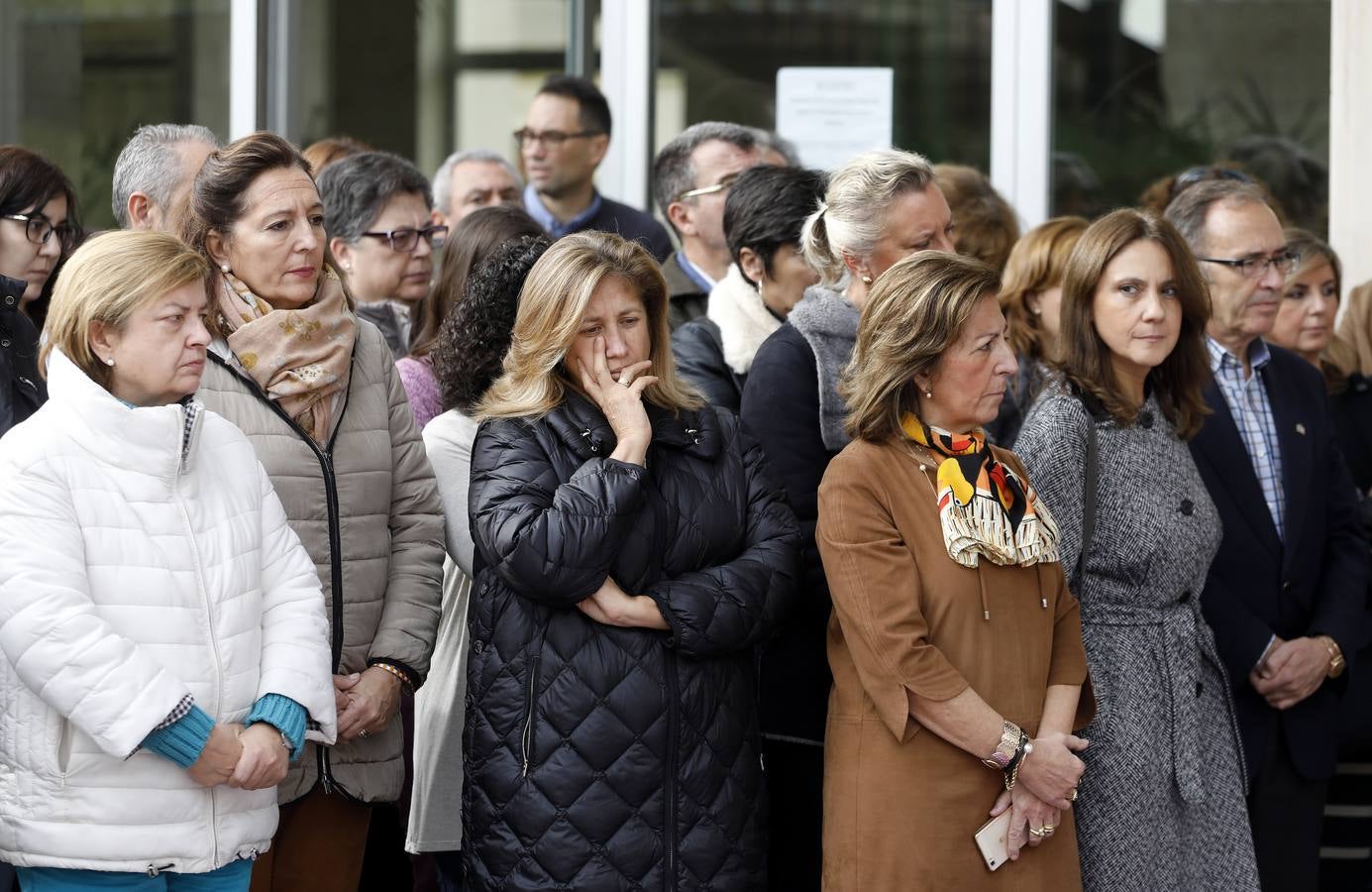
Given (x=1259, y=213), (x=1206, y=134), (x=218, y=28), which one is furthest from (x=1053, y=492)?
(x=218, y=28)

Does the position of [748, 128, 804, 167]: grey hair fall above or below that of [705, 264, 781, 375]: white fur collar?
above

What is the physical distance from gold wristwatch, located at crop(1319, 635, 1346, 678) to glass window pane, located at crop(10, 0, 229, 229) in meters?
5.23

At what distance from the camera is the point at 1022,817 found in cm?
338

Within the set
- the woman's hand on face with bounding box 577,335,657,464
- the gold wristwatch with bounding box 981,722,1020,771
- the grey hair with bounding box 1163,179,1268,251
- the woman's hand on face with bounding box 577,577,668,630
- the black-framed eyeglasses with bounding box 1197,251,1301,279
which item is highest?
the grey hair with bounding box 1163,179,1268,251

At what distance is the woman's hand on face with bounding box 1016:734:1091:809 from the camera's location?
337 centimetres

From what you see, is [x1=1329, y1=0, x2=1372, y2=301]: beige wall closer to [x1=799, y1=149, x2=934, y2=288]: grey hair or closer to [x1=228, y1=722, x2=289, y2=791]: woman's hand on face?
[x1=799, y1=149, x2=934, y2=288]: grey hair

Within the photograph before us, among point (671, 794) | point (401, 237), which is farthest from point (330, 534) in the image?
point (401, 237)

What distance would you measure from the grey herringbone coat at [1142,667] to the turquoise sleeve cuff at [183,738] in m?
1.88

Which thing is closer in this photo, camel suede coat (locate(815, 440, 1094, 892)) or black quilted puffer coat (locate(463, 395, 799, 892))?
black quilted puffer coat (locate(463, 395, 799, 892))

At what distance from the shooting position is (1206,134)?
705 centimetres

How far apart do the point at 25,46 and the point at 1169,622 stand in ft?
19.0

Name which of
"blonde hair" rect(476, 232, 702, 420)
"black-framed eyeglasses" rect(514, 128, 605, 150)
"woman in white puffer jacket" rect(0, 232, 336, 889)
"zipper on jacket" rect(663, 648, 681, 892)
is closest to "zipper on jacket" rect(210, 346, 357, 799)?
"woman in white puffer jacket" rect(0, 232, 336, 889)

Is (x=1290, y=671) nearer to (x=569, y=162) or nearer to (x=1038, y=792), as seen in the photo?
(x=1038, y=792)

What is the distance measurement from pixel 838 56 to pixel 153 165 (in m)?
3.77
